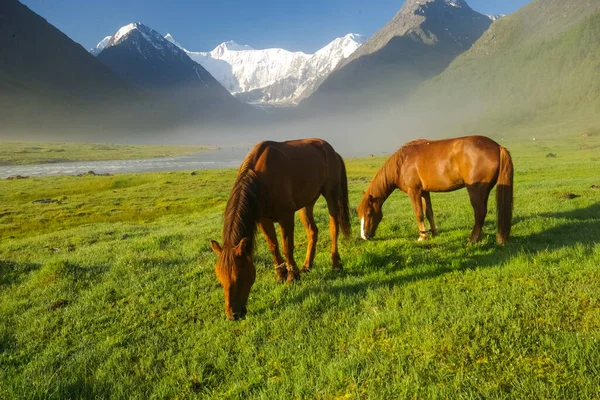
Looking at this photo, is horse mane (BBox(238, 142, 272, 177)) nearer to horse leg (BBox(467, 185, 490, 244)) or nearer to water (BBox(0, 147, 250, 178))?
horse leg (BBox(467, 185, 490, 244))

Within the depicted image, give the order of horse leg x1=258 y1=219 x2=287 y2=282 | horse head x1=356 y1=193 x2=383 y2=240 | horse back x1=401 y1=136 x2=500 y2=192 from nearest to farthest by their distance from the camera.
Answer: horse leg x1=258 y1=219 x2=287 y2=282
horse back x1=401 y1=136 x2=500 y2=192
horse head x1=356 y1=193 x2=383 y2=240

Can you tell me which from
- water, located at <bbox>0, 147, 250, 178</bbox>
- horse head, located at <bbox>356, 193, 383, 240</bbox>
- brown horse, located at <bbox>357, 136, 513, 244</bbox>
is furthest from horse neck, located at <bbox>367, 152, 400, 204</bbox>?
water, located at <bbox>0, 147, 250, 178</bbox>

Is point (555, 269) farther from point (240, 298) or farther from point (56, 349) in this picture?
point (56, 349)

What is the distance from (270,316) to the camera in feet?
18.6

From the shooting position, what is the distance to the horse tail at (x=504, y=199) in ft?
27.6

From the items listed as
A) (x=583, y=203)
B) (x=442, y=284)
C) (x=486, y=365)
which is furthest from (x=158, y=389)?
(x=583, y=203)

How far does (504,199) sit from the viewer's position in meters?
8.44

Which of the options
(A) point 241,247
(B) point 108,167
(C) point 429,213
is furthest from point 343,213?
(B) point 108,167

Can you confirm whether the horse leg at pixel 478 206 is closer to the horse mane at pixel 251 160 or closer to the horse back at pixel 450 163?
the horse back at pixel 450 163

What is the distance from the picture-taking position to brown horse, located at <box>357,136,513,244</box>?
8.55 m

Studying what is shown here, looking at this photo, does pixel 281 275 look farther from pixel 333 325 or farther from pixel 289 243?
pixel 333 325

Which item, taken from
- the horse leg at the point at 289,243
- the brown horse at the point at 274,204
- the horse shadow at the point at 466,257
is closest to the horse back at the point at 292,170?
the brown horse at the point at 274,204

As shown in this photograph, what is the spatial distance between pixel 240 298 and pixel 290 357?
4.49 ft

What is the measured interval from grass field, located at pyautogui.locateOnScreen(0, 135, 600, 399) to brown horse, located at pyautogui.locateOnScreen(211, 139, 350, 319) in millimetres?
582
